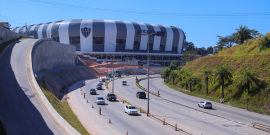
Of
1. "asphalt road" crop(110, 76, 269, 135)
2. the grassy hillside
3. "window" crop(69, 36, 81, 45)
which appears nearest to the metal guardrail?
"asphalt road" crop(110, 76, 269, 135)

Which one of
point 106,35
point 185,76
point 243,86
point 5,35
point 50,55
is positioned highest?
point 106,35

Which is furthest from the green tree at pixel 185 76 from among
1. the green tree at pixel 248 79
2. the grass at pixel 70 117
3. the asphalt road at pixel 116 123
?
the grass at pixel 70 117

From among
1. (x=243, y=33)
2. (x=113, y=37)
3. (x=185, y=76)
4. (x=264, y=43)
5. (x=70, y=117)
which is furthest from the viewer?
(x=113, y=37)

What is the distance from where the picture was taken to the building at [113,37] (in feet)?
459

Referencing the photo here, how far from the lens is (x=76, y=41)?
145375 mm

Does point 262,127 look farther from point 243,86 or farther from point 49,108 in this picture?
point 49,108

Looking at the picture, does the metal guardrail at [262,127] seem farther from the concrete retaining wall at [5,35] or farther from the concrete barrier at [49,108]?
the concrete retaining wall at [5,35]

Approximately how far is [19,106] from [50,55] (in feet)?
142

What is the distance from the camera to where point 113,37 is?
467 feet

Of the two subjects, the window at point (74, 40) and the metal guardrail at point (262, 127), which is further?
the window at point (74, 40)

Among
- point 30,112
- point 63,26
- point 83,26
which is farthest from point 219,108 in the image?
point 63,26

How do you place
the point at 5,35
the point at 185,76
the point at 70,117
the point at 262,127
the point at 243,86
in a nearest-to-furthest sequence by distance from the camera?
the point at 262,127 → the point at 70,117 → the point at 243,86 → the point at 5,35 → the point at 185,76

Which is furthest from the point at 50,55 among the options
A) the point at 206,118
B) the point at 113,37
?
the point at 113,37

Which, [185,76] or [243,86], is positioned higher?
[243,86]
